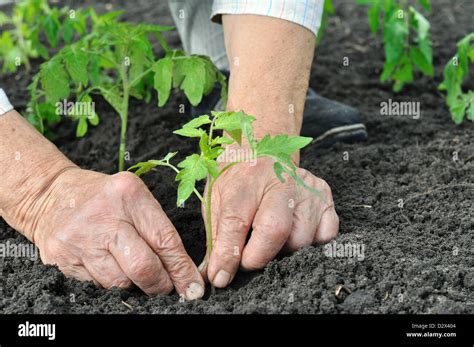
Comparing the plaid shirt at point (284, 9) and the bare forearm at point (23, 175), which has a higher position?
the plaid shirt at point (284, 9)

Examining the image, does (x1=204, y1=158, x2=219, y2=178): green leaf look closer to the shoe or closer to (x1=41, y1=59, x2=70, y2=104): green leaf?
(x1=41, y1=59, x2=70, y2=104): green leaf

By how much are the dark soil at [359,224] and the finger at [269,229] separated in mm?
42

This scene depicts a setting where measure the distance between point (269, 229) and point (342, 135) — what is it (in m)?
1.19

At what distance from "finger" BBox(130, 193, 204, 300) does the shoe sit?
114 centimetres

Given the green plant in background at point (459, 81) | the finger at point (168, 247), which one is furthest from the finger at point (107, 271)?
the green plant in background at point (459, 81)

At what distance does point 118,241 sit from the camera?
6.73ft

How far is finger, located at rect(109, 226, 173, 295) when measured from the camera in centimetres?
204

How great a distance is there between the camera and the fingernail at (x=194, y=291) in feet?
6.95

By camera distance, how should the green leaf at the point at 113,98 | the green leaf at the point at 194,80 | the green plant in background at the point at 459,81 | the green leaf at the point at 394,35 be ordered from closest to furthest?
the green leaf at the point at 194,80, the green leaf at the point at 113,98, the green plant in background at the point at 459,81, the green leaf at the point at 394,35

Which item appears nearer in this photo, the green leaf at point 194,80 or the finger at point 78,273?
the finger at point 78,273

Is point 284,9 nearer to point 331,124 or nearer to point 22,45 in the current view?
point 331,124

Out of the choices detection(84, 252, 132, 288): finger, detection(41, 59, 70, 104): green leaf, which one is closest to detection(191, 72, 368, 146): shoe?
detection(41, 59, 70, 104): green leaf

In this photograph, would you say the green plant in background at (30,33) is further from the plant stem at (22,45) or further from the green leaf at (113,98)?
the green leaf at (113,98)

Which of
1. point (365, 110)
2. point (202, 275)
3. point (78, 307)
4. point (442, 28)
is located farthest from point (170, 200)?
point (442, 28)
